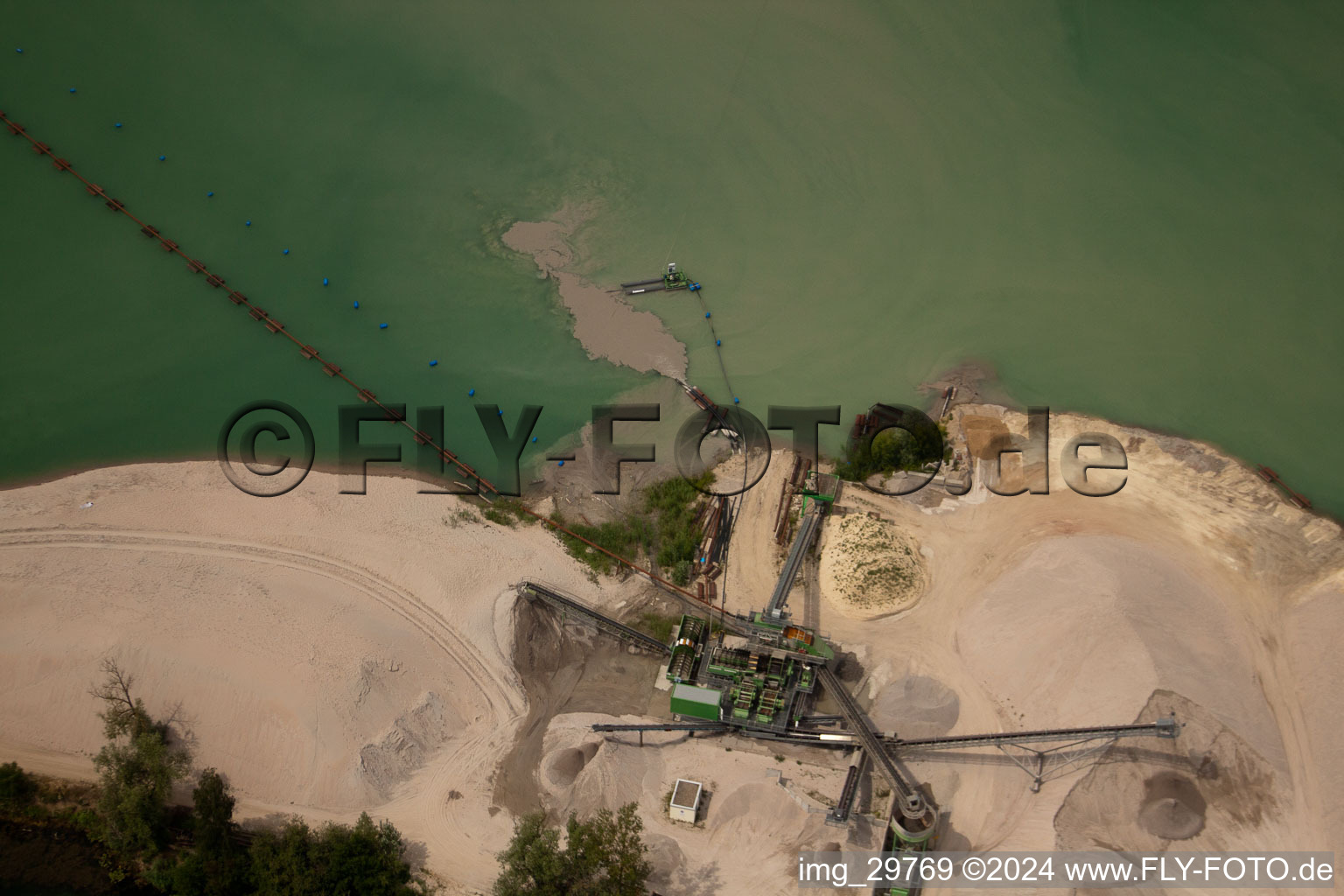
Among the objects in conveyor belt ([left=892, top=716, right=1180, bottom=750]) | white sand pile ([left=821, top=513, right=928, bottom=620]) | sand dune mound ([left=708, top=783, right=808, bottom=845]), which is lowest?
sand dune mound ([left=708, top=783, right=808, bottom=845])

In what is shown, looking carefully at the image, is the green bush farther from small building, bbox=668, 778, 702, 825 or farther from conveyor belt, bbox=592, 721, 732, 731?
small building, bbox=668, 778, 702, 825

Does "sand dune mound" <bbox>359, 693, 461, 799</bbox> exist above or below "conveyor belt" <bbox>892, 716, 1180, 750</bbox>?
below

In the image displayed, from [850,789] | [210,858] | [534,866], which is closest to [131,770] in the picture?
[210,858]

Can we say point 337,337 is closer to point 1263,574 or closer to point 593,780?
point 593,780

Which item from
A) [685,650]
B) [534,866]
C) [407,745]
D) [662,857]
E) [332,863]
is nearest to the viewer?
[534,866]

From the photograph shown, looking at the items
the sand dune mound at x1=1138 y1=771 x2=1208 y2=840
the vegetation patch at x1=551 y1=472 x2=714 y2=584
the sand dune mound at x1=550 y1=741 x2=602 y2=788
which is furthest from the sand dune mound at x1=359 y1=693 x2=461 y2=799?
the sand dune mound at x1=1138 y1=771 x2=1208 y2=840

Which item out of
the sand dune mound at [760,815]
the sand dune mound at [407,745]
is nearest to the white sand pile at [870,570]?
the sand dune mound at [760,815]

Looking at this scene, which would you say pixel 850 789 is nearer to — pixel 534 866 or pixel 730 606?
pixel 730 606
